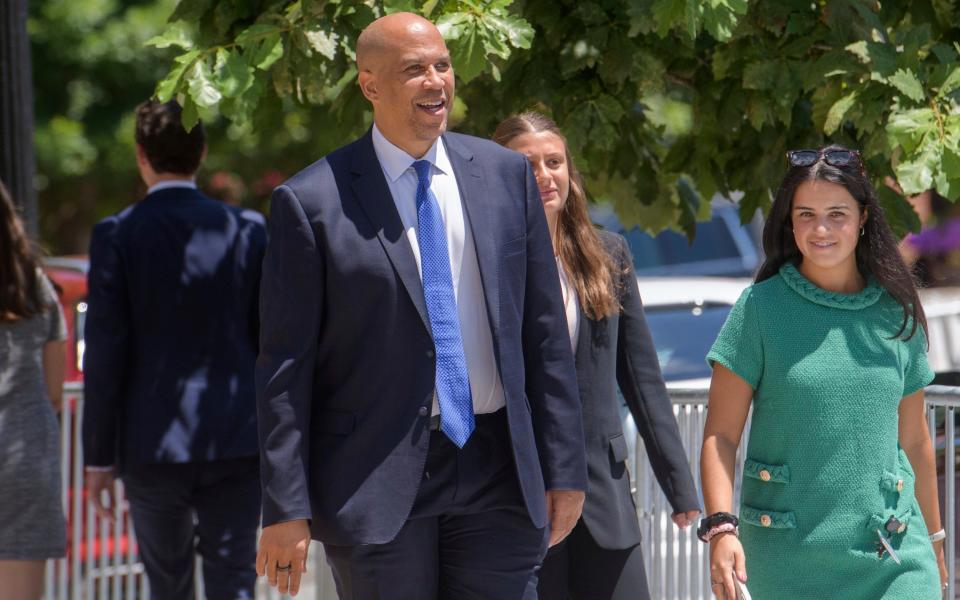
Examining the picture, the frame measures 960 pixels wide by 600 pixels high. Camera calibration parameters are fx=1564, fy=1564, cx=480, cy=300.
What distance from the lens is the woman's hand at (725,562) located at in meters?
3.67

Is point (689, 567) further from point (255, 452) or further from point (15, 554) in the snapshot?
point (15, 554)

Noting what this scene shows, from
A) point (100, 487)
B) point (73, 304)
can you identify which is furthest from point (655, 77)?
point (73, 304)

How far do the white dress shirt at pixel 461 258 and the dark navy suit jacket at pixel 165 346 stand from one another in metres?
1.86

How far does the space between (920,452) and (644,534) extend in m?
1.74

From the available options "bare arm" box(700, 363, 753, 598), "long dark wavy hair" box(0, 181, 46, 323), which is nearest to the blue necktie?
"bare arm" box(700, 363, 753, 598)

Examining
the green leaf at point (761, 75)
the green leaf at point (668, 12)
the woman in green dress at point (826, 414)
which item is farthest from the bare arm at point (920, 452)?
the green leaf at point (761, 75)

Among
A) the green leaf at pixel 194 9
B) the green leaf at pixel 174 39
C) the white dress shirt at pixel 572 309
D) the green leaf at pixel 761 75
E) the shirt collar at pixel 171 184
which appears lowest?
the white dress shirt at pixel 572 309

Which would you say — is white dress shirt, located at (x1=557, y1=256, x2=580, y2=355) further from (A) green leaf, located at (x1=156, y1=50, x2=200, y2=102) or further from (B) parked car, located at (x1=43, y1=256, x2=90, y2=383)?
(B) parked car, located at (x1=43, y1=256, x2=90, y2=383)

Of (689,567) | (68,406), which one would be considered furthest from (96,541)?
(689,567)

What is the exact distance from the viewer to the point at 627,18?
538 centimetres

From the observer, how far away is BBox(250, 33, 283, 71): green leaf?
15.9 feet

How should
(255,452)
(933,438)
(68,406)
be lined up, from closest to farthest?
(933,438)
(255,452)
(68,406)

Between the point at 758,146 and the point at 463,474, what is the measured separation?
2.69 metres

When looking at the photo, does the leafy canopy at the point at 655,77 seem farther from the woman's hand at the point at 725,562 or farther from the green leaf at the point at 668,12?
the woman's hand at the point at 725,562
